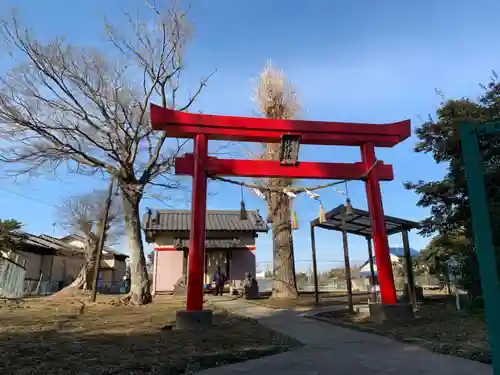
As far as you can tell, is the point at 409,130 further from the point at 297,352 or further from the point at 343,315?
the point at 297,352

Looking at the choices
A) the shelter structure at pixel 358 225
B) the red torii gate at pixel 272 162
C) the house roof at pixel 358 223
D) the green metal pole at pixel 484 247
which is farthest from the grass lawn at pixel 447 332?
the house roof at pixel 358 223

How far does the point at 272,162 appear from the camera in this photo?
8.52 metres

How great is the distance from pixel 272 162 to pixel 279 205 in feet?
22.9

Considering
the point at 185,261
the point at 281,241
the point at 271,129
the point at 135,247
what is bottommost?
the point at 135,247

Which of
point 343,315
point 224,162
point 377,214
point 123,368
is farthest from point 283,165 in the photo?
point 123,368

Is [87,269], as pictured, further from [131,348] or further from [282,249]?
[131,348]

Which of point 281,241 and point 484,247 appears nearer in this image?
point 484,247

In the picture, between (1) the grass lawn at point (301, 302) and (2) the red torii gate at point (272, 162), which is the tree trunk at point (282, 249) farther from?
(2) the red torii gate at point (272, 162)

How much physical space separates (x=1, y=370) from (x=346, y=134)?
300 inches

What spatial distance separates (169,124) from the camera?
7.82 m

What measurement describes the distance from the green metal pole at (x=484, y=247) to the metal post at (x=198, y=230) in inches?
214

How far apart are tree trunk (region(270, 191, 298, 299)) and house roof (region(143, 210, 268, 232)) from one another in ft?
23.8

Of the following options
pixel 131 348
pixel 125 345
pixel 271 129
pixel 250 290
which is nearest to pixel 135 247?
pixel 250 290

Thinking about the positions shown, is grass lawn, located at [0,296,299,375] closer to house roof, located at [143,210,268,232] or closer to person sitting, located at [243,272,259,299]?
person sitting, located at [243,272,259,299]
